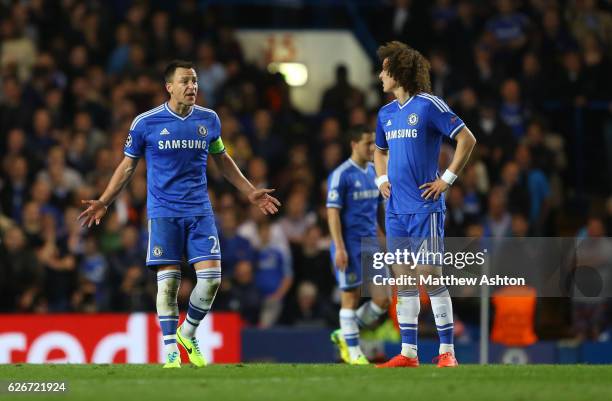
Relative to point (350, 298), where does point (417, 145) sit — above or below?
above

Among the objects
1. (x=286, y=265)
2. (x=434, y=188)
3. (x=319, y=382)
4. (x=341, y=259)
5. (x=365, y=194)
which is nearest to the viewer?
(x=319, y=382)

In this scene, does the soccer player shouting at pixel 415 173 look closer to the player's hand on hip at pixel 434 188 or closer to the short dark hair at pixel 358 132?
the player's hand on hip at pixel 434 188

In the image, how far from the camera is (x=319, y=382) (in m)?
10.9

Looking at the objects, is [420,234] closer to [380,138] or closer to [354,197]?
[380,138]

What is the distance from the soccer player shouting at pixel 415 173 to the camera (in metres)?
12.1

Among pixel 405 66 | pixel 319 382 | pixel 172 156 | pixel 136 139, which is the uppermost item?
pixel 405 66

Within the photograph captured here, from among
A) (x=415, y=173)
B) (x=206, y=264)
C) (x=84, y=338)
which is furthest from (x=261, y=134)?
(x=415, y=173)

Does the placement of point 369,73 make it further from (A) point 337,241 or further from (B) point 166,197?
(B) point 166,197

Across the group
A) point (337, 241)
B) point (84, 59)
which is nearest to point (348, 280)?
point (337, 241)

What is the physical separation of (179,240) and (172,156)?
2.34ft

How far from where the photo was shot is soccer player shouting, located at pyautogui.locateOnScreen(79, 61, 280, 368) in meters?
12.3

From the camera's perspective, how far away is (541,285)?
14.7m

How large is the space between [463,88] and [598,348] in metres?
5.17

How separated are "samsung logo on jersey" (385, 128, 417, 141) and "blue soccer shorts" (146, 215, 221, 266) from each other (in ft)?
5.59
